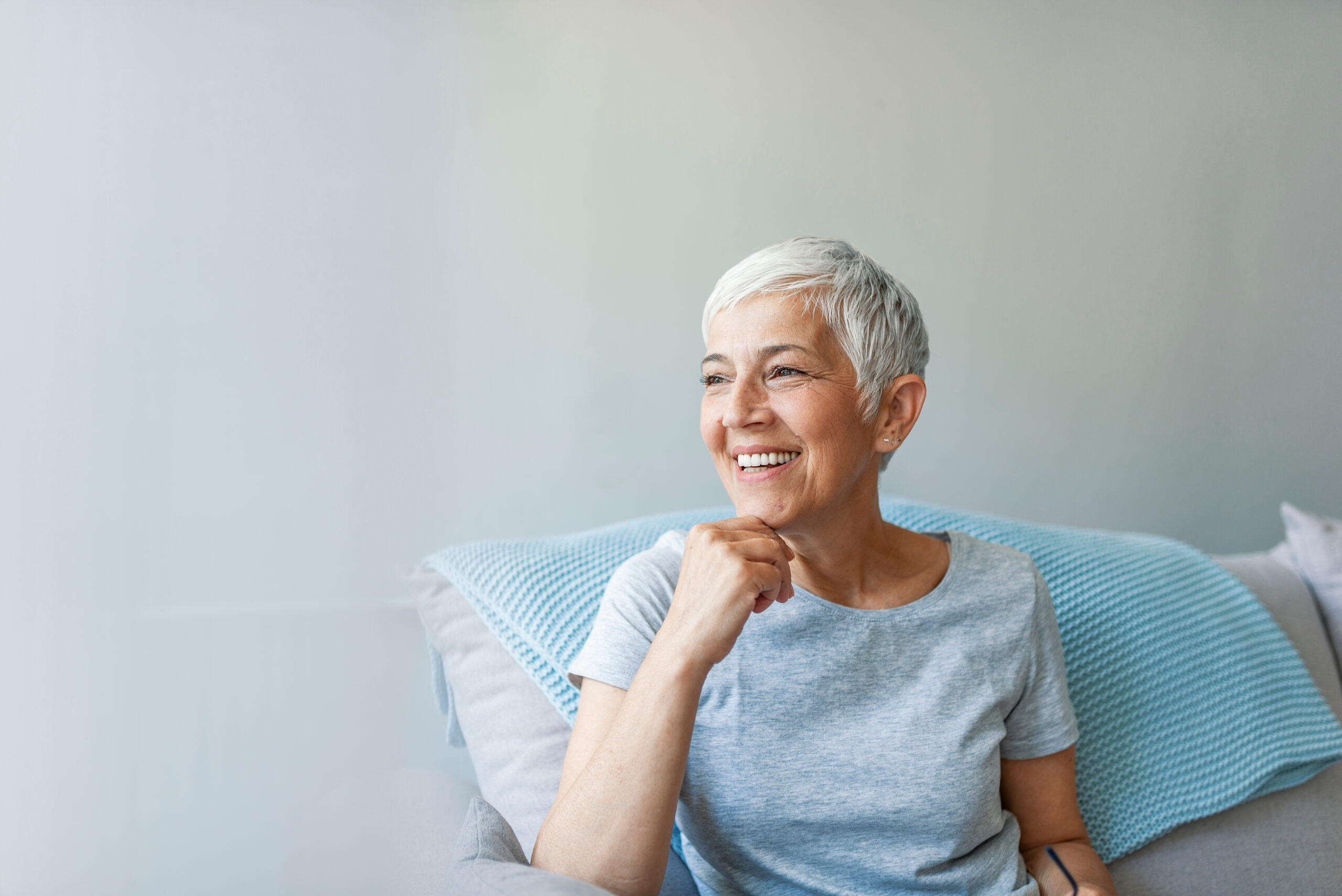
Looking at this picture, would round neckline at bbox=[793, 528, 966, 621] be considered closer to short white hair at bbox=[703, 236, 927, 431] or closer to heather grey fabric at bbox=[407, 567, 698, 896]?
short white hair at bbox=[703, 236, 927, 431]

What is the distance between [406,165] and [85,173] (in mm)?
233

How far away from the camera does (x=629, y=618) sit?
3.07ft

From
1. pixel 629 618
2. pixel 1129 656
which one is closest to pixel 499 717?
pixel 629 618

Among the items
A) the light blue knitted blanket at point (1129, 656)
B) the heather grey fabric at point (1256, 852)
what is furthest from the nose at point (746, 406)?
the heather grey fabric at point (1256, 852)

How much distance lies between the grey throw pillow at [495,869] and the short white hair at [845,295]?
0.55 metres

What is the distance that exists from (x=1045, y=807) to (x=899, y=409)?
1.71 feet

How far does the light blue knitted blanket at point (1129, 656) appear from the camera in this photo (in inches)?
46.3

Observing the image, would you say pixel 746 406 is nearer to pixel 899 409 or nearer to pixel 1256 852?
pixel 899 409

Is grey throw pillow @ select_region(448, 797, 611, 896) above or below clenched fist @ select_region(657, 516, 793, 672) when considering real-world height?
below

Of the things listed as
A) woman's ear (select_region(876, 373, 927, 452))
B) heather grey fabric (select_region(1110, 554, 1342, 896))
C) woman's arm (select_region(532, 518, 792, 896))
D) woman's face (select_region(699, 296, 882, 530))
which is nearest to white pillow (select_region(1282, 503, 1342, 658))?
heather grey fabric (select_region(1110, 554, 1342, 896))

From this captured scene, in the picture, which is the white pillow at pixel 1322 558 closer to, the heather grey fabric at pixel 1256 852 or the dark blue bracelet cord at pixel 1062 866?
the heather grey fabric at pixel 1256 852

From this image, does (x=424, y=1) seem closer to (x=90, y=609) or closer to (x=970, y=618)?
(x=90, y=609)

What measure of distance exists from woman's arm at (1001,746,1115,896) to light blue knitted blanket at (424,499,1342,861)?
126 mm

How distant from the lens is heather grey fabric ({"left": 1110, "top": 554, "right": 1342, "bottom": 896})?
118 centimetres
